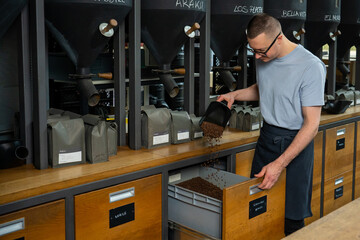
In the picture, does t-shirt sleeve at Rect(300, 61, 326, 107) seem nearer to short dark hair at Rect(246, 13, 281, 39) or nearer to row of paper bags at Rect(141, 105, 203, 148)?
short dark hair at Rect(246, 13, 281, 39)

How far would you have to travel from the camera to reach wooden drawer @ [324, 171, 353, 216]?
364cm

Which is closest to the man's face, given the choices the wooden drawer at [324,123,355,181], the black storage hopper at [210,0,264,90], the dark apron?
the dark apron

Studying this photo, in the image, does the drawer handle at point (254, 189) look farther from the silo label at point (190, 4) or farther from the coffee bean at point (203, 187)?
the silo label at point (190, 4)

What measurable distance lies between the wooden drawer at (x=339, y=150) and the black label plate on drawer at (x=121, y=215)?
1.83 meters

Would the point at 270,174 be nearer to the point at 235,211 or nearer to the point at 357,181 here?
the point at 235,211

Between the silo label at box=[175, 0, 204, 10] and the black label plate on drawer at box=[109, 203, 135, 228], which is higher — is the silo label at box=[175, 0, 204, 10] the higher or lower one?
the higher one

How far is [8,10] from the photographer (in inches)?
79.0

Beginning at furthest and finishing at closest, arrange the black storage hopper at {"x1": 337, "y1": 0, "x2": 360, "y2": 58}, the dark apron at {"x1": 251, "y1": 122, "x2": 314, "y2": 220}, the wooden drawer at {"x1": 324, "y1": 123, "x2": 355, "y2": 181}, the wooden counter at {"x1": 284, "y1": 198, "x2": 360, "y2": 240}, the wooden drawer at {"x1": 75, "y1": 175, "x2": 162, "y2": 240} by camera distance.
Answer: the black storage hopper at {"x1": 337, "y1": 0, "x2": 360, "y2": 58} → the wooden drawer at {"x1": 324, "y1": 123, "x2": 355, "y2": 181} → the dark apron at {"x1": 251, "y1": 122, "x2": 314, "y2": 220} → the wooden drawer at {"x1": 75, "y1": 175, "x2": 162, "y2": 240} → the wooden counter at {"x1": 284, "y1": 198, "x2": 360, "y2": 240}

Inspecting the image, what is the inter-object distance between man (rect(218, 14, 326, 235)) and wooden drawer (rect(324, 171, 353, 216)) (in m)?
1.17

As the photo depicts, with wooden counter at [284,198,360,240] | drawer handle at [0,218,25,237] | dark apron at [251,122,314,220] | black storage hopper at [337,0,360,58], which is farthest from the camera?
black storage hopper at [337,0,360,58]

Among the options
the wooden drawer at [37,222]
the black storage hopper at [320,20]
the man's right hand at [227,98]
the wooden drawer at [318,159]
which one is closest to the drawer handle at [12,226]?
the wooden drawer at [37,222]

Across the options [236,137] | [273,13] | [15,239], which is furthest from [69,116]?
[273,13]

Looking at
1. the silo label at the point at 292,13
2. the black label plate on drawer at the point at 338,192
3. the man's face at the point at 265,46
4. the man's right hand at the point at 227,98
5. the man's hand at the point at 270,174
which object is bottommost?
the black label plate on drawer at the point at 338,192

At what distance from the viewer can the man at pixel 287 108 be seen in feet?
7.42
